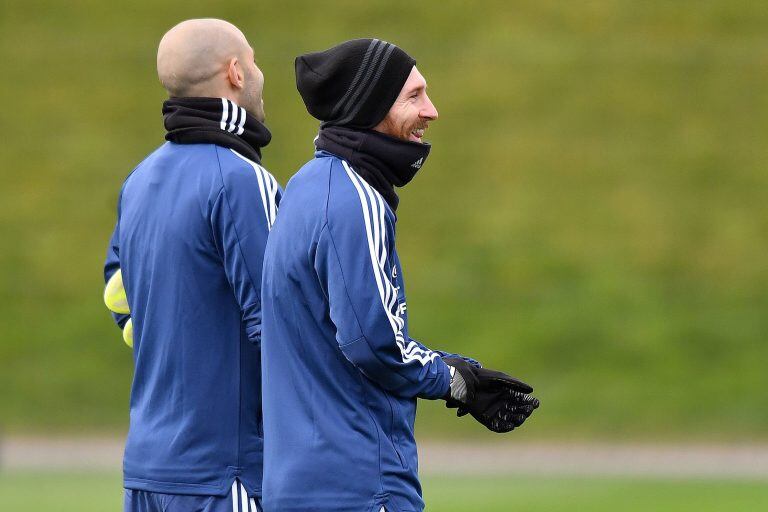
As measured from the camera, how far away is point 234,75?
414 cm

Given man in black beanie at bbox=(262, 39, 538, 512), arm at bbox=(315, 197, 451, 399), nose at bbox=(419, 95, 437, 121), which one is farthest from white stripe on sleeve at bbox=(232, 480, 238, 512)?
nose at bbox=(419, 95, 437, 121)

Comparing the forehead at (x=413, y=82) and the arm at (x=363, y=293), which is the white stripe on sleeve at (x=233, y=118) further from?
the arm at (x=363, y=293)

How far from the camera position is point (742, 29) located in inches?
805

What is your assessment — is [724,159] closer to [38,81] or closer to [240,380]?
[38,81]

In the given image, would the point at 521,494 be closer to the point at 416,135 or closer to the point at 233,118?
the point at 233,118

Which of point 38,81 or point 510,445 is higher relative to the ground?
point 38,81

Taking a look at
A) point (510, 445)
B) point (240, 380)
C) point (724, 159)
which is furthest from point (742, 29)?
point (240, 380)

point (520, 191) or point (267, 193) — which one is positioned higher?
point (520, 191)

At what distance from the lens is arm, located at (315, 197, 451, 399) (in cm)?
346

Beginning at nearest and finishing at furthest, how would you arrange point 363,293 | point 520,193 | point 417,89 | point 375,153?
point 363,293
point 375,153
point 417,89
point 520,193

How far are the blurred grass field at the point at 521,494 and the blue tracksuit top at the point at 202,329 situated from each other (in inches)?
231

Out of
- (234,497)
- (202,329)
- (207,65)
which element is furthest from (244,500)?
(207,65)

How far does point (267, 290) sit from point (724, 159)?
628 inches

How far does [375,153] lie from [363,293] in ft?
1.35
